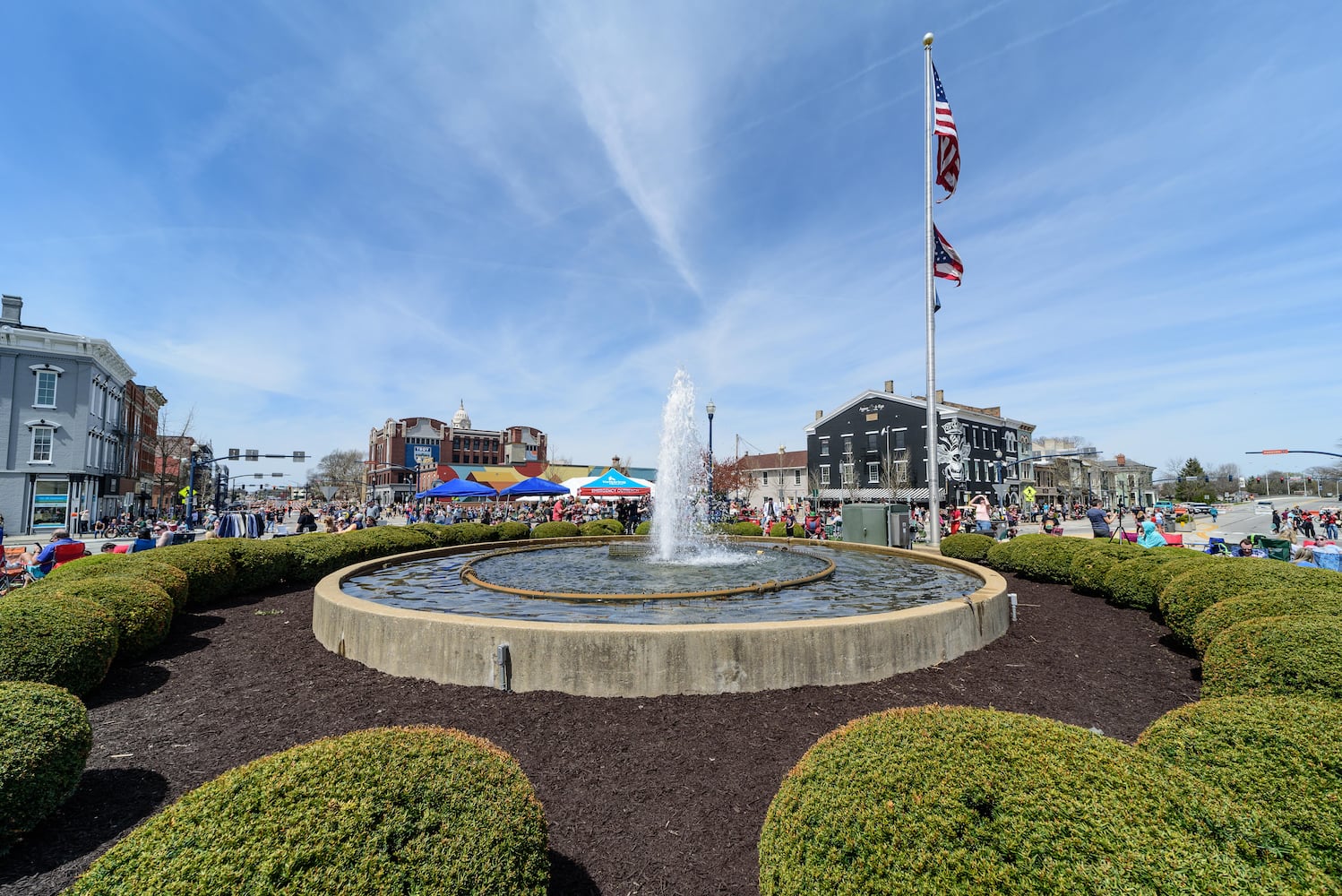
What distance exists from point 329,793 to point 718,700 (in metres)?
3.92

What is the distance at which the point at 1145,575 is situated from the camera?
9.69 meters

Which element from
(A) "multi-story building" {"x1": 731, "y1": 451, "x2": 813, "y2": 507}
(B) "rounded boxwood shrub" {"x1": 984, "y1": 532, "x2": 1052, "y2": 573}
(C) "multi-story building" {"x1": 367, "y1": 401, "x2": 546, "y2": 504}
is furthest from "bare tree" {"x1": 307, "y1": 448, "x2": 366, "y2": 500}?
(B) "rounded boxwood shrub" {"x1": 984, "y1": 532, "x2": 1052, "y2": 573}

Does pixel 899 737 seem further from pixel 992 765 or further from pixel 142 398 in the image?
pixel 142 398

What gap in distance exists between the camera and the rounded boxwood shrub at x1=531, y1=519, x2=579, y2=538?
62.5ft

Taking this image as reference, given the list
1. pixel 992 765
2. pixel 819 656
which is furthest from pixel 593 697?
pixel 992 765

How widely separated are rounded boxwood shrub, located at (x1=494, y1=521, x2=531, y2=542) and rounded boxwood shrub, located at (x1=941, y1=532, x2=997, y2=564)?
41.8 ft

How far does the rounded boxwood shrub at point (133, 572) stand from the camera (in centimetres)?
798

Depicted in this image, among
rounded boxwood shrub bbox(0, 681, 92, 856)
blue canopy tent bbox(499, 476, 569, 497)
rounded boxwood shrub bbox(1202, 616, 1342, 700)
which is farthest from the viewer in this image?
blue canopy tent bbox(499, 476, 569, 497)

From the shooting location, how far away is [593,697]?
→ 18.4 feet

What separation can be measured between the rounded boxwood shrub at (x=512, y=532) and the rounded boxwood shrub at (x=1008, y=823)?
687 inches

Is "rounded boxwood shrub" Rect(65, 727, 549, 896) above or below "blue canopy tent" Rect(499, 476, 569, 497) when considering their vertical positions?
below

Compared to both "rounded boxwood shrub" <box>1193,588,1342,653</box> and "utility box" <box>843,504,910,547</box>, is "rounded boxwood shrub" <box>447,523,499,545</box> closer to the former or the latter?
"utility box" <box>843,504,910,547</box>

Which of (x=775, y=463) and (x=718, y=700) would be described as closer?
(x=718, y=700)

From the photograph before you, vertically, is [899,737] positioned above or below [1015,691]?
above
